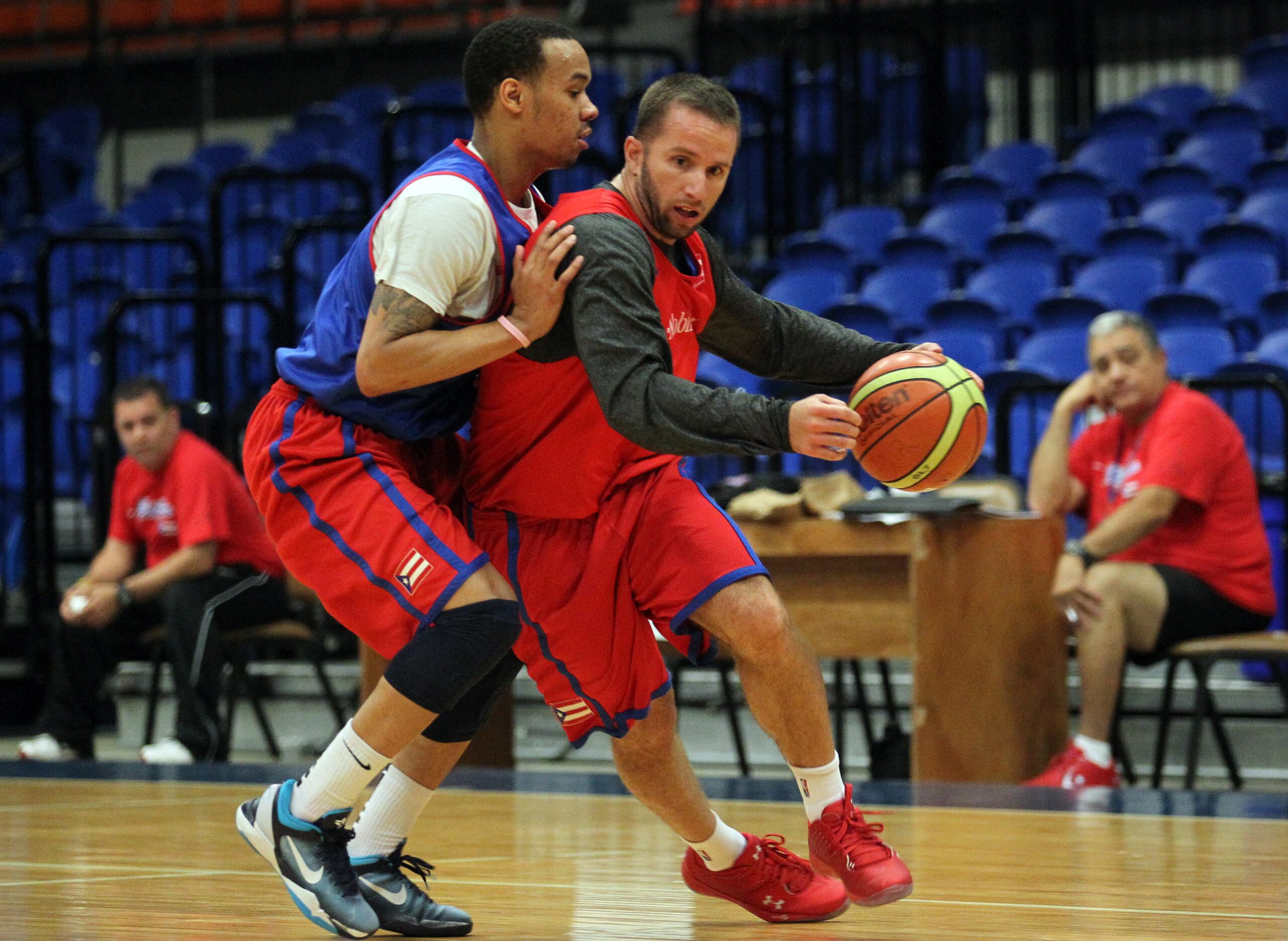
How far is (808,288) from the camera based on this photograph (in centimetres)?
805

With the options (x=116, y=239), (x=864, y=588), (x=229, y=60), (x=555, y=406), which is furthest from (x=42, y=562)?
(x=229, y=60)

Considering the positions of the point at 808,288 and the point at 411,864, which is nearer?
the point at 411,864

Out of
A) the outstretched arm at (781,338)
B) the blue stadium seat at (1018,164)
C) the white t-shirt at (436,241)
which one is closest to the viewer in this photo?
→ the white t-shirt at (436,241)

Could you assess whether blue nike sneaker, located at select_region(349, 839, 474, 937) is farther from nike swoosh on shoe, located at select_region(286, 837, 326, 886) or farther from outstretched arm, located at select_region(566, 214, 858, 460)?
outstretched arm, located at select_region(566, 214, 858, 460)

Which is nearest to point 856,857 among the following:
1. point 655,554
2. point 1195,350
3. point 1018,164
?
point 655,554

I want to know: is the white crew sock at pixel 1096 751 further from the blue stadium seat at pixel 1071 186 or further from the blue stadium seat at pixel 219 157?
the blue stadium seat at pixel 219 157

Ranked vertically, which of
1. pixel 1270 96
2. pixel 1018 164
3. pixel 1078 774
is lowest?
pixel 1078 774

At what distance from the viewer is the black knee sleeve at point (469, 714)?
9.37 ft

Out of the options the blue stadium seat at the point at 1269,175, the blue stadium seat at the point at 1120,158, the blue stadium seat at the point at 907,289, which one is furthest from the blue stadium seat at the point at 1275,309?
the blue stadium seat at the point at 1120,158

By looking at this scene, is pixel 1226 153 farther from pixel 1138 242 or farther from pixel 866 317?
pixel 866 317

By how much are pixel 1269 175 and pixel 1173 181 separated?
478 mm

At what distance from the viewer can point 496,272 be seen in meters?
2.73

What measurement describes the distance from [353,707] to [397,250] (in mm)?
4494

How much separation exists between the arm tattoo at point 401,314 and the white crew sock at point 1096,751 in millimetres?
2966
